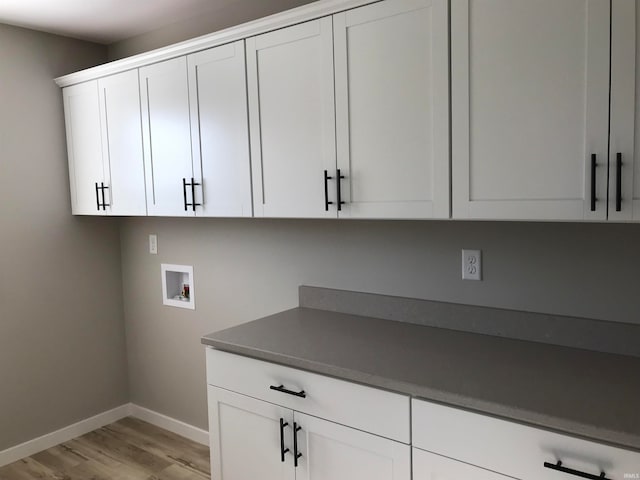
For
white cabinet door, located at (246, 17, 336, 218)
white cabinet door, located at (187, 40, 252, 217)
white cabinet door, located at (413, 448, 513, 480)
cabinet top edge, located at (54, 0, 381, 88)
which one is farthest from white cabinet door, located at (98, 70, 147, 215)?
white cabinet door, located at (413, 448, 513, 480)

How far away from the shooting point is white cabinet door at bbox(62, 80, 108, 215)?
3047 millimetres

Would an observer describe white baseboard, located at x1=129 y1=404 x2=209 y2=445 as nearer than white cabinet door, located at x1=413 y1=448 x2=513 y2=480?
No

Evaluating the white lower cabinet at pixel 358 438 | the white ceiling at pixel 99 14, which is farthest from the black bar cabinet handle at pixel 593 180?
the white ceiling at pixel 99 14

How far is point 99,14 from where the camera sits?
285cm

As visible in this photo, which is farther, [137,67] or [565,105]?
[137,67]

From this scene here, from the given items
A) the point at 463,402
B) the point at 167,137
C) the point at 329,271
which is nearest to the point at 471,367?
the point at 463,402

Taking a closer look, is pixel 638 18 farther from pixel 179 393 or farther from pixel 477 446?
pixel 179 393

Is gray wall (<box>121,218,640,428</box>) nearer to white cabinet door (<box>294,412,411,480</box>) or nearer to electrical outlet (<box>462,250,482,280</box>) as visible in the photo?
electrical outlet (<box>462,250,482,280</box>)

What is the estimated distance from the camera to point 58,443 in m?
3.32

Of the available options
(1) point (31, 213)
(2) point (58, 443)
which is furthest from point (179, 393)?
(1) point (31, 213)

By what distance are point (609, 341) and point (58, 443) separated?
10.3 feet

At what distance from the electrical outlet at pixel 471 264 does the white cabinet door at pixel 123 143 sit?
1.67 metres

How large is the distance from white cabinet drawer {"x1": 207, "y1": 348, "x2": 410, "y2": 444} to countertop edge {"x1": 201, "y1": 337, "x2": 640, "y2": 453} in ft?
0.09

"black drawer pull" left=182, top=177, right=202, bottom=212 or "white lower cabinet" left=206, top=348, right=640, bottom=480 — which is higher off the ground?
"black drawer pull" left=182, top=177, right=202, bottom=212
